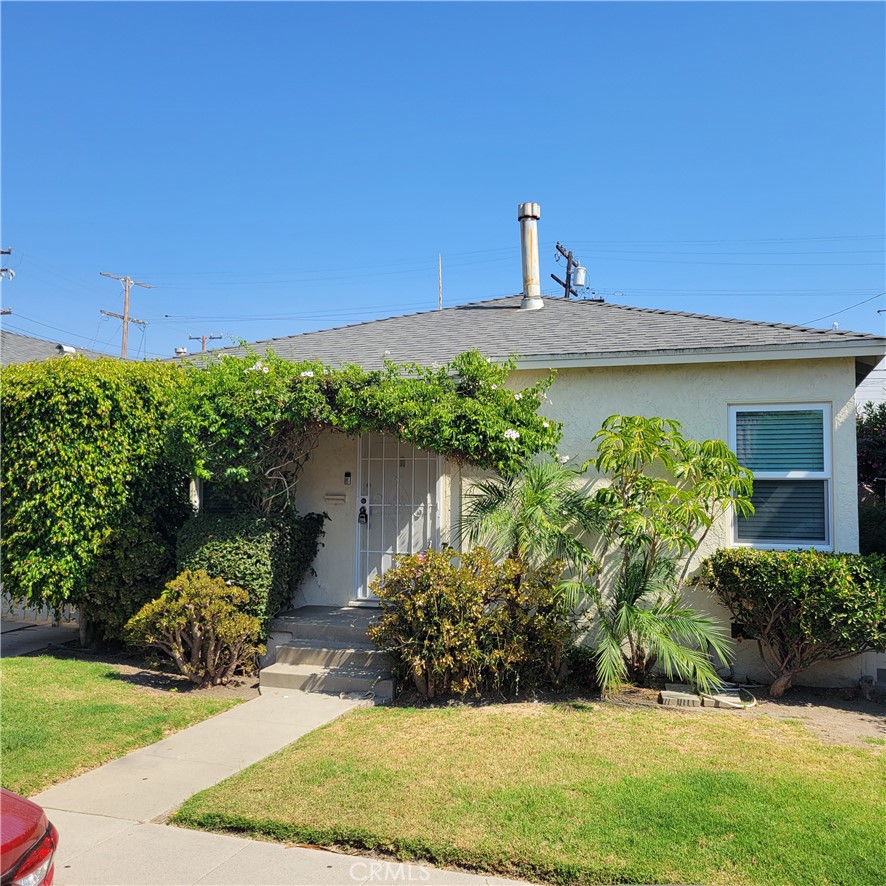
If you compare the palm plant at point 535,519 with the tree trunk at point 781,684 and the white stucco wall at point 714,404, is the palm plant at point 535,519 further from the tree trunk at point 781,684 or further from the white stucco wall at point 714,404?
the tree trunk at point 781,684

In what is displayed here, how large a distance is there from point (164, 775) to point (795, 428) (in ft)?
23.1

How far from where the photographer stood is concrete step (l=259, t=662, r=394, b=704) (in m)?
7.17

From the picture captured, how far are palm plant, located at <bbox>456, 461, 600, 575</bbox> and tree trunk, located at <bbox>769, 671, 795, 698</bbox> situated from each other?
2.13 metres

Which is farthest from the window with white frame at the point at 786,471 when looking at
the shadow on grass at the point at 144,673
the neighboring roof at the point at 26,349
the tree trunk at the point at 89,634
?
the neighboring roof at the point at 26,349

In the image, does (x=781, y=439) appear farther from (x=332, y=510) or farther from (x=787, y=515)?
(x=332, y=510)

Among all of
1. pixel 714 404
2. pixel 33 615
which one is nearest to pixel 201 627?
pixel 33 615

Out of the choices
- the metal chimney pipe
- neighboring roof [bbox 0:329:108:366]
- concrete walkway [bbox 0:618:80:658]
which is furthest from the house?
neighboring roof [bbox 0:329:108:366]

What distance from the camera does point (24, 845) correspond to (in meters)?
2.45

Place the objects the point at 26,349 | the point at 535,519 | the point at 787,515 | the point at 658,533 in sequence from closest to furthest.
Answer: the point at 658,533 < the point at 535,519 < the point at 787,515 < the point at 26,349

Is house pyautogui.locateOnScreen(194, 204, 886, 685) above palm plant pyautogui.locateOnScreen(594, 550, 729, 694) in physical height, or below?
above

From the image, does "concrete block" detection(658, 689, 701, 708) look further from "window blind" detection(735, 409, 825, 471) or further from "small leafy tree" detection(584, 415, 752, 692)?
"window blind" detection(735, 409, 825, 471)

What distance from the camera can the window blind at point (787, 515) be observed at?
24.5 ft

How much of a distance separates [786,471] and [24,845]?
7450 millimetres

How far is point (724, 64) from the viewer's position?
916 centimetres
